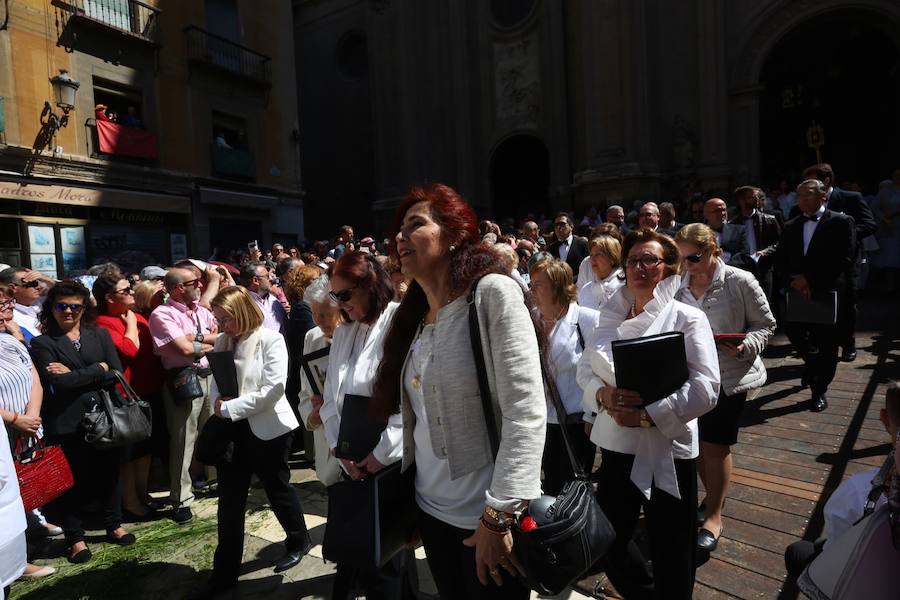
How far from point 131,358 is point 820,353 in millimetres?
6239

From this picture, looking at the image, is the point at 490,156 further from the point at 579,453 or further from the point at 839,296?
the point at 579,453

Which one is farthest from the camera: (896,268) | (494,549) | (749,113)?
(749,113)

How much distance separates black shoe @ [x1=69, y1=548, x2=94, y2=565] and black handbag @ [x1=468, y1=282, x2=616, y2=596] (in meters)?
3.78

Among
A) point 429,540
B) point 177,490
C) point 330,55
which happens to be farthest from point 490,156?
point 429,540

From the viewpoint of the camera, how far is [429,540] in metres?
1.95

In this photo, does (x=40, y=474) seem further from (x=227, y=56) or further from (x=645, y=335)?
(x=227, y=56)

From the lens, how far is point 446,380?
1.75 metres

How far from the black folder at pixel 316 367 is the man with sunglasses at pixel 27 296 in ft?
9.83

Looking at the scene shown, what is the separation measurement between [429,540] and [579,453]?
1.81m

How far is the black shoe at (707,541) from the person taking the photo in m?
3.09

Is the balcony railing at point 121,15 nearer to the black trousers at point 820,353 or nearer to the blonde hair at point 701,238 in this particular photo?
the blonde hair at point 701,238

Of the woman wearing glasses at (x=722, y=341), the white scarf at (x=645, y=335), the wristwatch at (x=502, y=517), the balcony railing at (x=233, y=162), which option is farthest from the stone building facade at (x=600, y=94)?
the wristwatch at (x=502, y=517)

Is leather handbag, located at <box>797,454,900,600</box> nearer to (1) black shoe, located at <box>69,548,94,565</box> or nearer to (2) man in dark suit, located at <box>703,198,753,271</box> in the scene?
(1) black shoe, located at <box>69,548,94,565</box>

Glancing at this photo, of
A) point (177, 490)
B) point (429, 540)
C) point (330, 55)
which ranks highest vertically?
point (330, 55)
